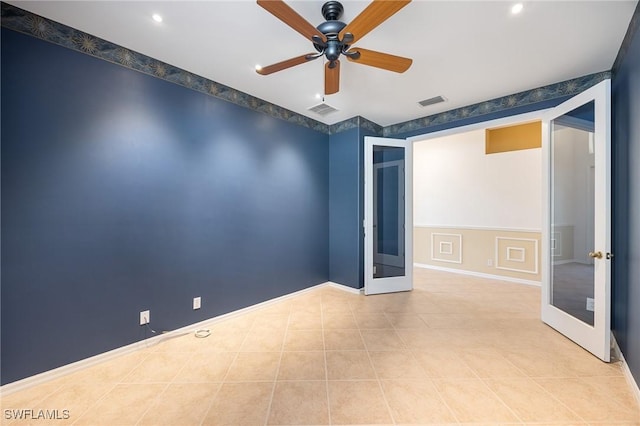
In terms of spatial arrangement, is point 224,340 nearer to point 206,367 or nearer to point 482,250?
point 206,367

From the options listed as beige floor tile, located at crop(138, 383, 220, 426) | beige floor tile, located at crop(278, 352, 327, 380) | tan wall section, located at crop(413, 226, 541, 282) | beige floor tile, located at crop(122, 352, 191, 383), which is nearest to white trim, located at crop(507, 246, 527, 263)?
tan wall section, located at crop(413, 226, 541, 282)

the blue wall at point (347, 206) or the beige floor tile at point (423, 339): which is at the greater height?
the blue wall at point (347, 206)

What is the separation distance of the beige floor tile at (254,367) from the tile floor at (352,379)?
0.01 m

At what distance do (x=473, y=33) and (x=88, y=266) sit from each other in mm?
3679

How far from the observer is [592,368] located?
6.35ft

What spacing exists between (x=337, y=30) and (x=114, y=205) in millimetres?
2310

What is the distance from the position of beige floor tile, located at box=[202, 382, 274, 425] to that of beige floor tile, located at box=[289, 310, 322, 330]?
92 centimetres

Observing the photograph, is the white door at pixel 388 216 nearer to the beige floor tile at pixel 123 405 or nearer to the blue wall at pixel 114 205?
the blue wall at pixel 114 205

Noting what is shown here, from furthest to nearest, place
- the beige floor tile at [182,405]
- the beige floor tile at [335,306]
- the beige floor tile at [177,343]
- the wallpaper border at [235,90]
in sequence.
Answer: the beige floor tile at [335,306]
the beige floor tile at [177,343]
the wallpaper border at [235,90]
the beige floor tile at [182,405]

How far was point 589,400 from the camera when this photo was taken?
63.6 inches

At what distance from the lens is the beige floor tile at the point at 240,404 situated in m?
1.48

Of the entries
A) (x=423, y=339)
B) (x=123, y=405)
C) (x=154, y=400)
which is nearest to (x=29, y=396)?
(x=123, y=405)

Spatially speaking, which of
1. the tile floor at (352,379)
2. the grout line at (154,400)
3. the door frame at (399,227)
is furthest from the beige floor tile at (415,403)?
the door frame at (399,227)

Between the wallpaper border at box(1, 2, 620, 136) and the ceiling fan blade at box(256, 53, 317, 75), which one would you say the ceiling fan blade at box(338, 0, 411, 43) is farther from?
the wallpaper border at box(1, 2, 620, 136)
